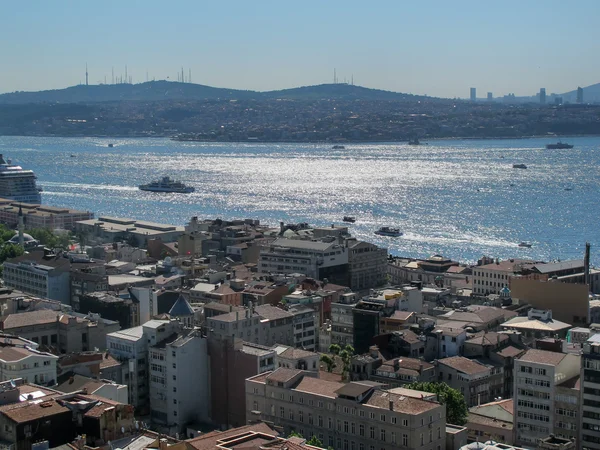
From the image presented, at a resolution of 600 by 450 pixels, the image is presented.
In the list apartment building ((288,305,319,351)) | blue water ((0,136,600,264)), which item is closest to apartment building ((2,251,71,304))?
apartment building ((288,305,319,351))

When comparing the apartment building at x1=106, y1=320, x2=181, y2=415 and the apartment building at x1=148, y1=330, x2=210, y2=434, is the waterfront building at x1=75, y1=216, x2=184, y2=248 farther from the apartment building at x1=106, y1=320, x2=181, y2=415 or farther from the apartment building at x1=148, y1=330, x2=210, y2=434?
the apartment building at x1=148, y1=330, x2=210, y2=434

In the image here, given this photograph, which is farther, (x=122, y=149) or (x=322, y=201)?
(x=122, y=149)

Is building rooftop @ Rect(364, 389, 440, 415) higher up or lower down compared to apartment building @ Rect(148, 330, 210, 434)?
higher up

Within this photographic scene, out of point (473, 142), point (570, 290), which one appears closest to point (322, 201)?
point (570, 290)

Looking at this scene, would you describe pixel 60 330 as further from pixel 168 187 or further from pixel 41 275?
pixel 168 187

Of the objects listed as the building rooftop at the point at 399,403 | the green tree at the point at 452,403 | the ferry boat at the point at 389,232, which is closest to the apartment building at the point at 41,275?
the green tree at the point at 452,403

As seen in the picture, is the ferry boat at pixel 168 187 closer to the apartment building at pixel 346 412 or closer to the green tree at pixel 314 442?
the apartment building at pixel 346 412

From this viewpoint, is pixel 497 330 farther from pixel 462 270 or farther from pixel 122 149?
pixel 122 149
